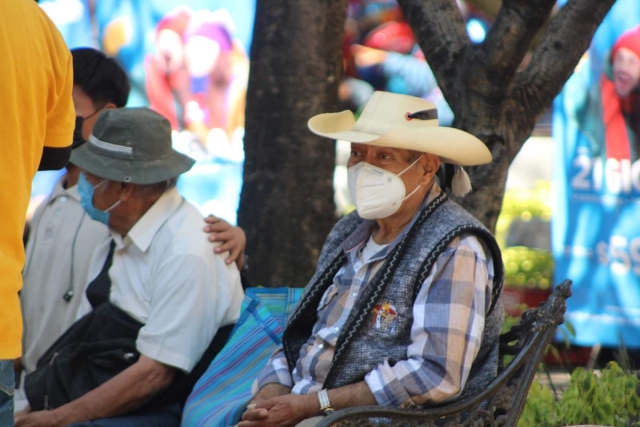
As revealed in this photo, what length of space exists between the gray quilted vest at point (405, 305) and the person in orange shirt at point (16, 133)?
100cm

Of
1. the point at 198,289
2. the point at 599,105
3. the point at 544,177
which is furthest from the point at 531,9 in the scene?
the point at 544,177

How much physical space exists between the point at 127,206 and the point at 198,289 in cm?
47

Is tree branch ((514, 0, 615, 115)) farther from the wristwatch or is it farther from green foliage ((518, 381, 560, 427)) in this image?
the wristwatch

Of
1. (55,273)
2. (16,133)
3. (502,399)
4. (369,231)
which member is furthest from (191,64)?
(16,133)

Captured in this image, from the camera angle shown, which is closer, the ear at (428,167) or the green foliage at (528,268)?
the ear at (428,167)

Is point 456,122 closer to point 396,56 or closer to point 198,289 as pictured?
point 198,289

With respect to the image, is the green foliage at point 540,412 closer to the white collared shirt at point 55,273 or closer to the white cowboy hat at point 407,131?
the white cowboy hat at point 407,131

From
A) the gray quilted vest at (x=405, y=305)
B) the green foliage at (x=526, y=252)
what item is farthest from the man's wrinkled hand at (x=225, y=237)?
the green foliage at (x=526, y=252)

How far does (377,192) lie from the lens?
2955 millimetres

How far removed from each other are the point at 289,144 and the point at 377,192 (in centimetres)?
171

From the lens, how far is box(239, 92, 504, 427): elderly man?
2674 millimetres

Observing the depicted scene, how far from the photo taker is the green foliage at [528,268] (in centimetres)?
735

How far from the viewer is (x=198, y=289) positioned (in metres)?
3.26

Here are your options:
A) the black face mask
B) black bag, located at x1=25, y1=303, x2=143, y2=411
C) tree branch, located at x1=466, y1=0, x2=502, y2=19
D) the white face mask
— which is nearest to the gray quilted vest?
the white face mask
